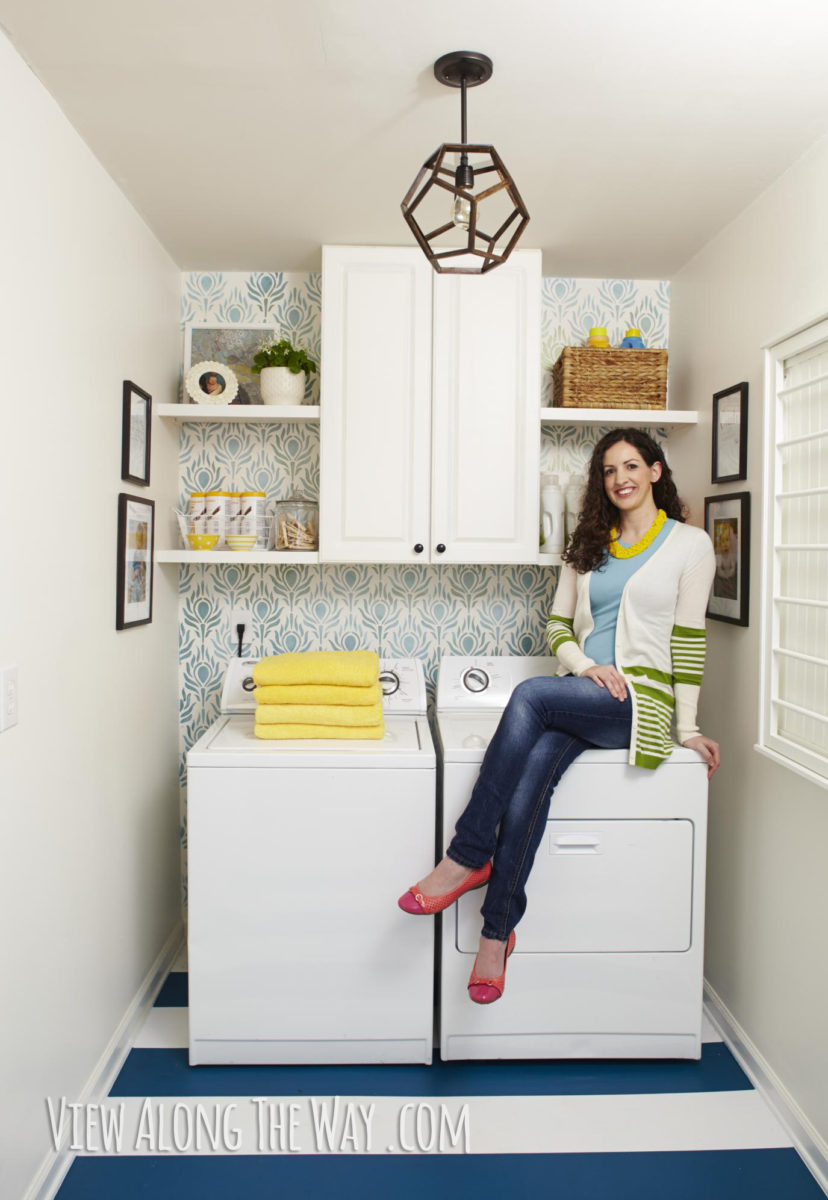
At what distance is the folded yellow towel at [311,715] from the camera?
2320mm

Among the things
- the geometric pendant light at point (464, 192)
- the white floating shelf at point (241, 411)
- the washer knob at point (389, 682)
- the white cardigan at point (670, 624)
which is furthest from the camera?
the washer knob at point (389, 682)

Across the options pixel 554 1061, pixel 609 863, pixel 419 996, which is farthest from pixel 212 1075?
pixel 609 863

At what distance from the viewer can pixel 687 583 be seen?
232 cm

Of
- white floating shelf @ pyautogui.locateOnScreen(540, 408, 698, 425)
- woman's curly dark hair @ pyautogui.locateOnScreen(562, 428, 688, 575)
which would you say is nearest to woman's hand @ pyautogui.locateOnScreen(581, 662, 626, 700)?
woman's curly dark hair @ pyautogui.locateOnScreen(562, 428, 688, 575)

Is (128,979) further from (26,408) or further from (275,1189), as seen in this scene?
(26,408)

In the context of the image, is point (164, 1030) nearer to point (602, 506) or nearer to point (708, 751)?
point (708, 751)

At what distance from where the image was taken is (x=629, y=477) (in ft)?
7.91

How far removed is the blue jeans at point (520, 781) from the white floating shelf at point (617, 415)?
0.95m

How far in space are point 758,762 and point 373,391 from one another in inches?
61.4

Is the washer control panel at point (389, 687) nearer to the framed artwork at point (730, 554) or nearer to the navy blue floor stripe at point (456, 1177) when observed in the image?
the framed artwork at point (730, 554)

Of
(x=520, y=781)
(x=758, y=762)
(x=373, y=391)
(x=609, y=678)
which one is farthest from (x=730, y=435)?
(x=520, y=781)

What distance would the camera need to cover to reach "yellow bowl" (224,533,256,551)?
2701 mm

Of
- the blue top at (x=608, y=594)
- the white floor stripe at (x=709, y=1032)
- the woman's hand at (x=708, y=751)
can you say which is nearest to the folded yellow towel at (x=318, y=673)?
the blue top at (x=608, y=594)

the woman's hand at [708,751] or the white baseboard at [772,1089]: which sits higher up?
the woman's hand at [708,751]
